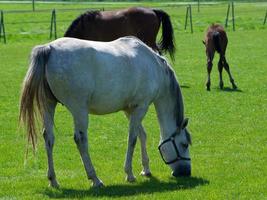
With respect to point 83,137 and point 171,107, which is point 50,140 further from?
point 171,107

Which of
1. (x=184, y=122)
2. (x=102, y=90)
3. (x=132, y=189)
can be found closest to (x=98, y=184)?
(x=132, y=189)

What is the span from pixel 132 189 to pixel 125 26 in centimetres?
1093

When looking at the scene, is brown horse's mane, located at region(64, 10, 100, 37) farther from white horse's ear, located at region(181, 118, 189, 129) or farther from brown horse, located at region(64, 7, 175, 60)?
white horse's ear, located at region(181, 118, 189, 129)

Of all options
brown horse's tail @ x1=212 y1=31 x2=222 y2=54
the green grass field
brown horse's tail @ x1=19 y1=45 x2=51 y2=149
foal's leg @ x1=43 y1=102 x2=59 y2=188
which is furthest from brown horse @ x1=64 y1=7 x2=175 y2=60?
brown horse's tail @ x1=19 y1=45 x2=51 y2=149

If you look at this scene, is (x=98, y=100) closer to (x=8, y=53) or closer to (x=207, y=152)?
(x=207, y=152)

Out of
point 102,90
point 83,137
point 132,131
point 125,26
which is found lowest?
point 125,26

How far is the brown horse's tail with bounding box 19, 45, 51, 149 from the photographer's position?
25.7 feet

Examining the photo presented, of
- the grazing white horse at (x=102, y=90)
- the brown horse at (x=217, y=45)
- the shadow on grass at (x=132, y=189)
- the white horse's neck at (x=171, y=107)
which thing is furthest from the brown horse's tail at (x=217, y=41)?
the shadow on grass at (x=132, y=189)

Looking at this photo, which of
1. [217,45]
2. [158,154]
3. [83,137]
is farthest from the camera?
[217,45]

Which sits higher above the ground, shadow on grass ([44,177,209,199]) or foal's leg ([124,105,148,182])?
foal's leg ([124,105,148,182])

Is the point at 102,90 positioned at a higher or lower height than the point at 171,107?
higher

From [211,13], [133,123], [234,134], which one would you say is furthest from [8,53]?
[211,13]

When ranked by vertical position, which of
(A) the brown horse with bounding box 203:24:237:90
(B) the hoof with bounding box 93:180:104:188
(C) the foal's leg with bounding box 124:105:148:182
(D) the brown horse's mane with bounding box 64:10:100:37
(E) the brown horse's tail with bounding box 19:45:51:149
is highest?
(E) the brown horse's tail with bounding box 19:45:51:149

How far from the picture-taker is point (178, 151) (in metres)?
8.94
